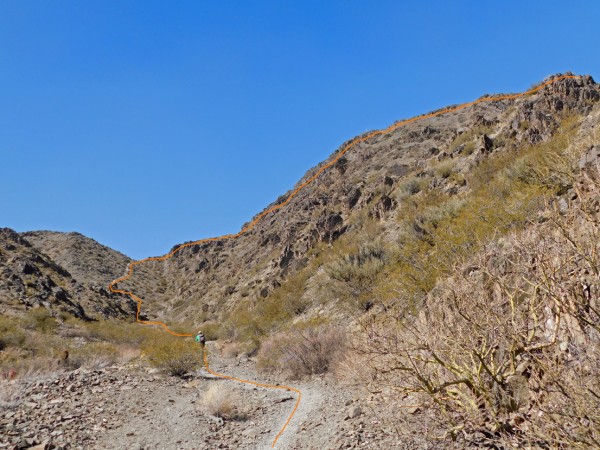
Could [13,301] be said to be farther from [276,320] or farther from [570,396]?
[570,396]

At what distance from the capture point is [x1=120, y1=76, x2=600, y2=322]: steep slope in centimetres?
2305

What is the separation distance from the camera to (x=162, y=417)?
28.3 feet

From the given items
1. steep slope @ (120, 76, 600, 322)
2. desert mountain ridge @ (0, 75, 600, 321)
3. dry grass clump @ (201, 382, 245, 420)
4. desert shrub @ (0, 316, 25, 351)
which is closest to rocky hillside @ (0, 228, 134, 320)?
desert mountain ridge @ (0, 75, 600, 321)

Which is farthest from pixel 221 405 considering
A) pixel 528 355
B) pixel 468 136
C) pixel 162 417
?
pixel 468 136

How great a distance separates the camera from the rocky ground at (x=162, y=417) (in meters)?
6.53

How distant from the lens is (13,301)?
2550cm

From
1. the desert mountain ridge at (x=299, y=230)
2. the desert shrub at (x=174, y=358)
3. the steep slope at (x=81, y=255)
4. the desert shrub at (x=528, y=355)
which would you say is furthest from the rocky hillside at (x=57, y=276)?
the desert shrub at (x=528, y=355)

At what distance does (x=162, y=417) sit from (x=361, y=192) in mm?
29019

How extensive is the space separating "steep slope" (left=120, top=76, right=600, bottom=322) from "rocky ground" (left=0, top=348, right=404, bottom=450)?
13794 mm

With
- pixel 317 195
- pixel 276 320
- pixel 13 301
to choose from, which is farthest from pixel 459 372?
pixel 317 195

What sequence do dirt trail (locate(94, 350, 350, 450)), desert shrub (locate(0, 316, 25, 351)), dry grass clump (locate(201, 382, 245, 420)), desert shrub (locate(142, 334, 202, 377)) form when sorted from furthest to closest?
desert shrub (locate(0, 316, 25, 351)) → desert shrub (locate(142, 334, 202, 377)) → dry grass clump (locate(201, 382, 245, 420)) → dirt trail (locate(94, 350, 350, 450))

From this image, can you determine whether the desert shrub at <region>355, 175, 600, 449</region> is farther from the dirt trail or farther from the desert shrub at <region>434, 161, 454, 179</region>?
the desert shrub at <region>434, 161, 454, 179</region>

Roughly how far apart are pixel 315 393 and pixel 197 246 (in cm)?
6388

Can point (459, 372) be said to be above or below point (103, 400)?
below
